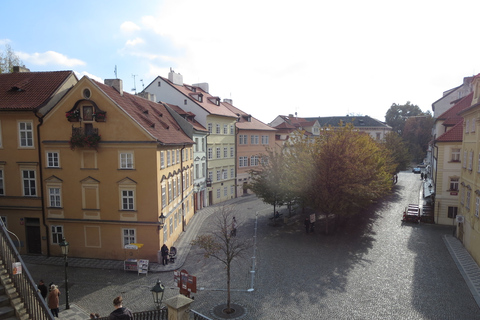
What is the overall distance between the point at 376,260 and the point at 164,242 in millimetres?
13186

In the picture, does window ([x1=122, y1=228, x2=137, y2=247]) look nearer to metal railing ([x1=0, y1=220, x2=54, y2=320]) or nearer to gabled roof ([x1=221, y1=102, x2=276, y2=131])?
metal railing ([x1=0, y1=220, x2=54, y2=320])

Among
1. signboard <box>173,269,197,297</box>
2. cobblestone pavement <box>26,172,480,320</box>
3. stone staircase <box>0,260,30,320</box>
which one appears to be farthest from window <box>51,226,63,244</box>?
stone staircase <box>0,260,30,320</box>

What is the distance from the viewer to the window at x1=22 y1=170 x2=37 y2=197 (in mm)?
21078

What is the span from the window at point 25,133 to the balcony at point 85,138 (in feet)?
10.2

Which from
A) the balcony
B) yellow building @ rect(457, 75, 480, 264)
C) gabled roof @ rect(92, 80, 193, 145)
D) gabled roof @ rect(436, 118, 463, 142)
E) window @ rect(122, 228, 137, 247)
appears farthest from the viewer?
gabled roof @ rect(436, 118, 463, 142)

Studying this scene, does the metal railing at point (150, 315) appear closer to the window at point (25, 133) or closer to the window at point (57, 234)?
the window at point (57, 234)

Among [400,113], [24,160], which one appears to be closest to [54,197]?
[24,160]

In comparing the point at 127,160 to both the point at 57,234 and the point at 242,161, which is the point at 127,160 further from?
the point at 242,161

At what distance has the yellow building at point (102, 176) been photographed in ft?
64.4

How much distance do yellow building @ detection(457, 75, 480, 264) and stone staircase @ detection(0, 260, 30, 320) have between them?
2195 centimetres

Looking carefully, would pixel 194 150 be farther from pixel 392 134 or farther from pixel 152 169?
pixel 392 134

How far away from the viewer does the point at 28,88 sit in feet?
72.0

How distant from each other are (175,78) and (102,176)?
899 inches

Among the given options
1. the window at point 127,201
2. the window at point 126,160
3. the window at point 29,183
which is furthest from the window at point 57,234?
the window at point 126,160
